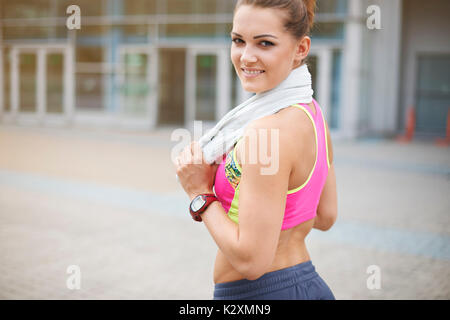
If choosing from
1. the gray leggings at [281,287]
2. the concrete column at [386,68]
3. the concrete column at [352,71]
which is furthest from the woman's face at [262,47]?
the concrete column at [386,68]

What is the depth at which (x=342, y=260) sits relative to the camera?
519 cm

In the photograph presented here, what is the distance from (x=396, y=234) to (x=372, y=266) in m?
1.34

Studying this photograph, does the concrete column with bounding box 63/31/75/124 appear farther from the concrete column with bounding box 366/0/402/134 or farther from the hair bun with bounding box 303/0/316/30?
the hair bun with bounding box 303/0/316/30

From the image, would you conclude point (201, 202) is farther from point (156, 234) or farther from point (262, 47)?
point (156, 234)

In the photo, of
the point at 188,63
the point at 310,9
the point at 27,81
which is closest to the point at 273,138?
the point at 310,9

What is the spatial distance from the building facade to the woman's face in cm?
1541

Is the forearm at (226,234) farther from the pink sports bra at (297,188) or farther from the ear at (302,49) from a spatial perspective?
the ear at (302,49)

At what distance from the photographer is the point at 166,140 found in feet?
54.0

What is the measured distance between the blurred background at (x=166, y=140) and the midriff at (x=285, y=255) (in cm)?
144

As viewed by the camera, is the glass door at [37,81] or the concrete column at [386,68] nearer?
the concrete column at [386,68]

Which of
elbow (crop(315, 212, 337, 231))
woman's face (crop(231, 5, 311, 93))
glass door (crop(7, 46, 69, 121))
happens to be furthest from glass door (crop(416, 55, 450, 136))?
woman's face (crop(231, 5, 311, 93))

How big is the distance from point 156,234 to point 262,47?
15.1ft

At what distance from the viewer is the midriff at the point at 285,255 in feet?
5.78
